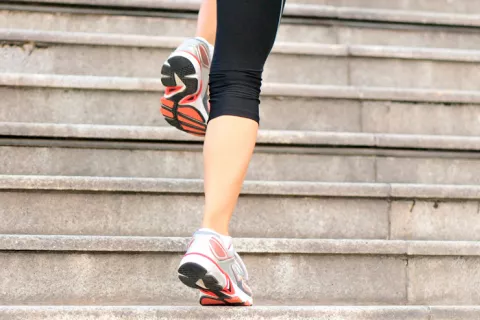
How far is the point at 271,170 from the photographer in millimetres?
3141

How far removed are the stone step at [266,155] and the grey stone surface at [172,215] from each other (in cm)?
24

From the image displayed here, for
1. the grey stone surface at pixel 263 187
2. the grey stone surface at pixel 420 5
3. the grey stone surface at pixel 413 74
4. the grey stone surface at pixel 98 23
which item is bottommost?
the grey stone surface at pixel 263 187

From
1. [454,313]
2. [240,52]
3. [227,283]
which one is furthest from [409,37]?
[227,283]

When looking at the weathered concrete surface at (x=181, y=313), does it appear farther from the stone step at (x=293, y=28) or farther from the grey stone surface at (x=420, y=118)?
the stone step at (x=293, y=28)

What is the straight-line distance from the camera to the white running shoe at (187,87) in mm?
2115

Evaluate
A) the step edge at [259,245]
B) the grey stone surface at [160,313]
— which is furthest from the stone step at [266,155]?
the grey stone surface at [160,313]

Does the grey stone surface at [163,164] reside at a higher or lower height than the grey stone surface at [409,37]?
lower

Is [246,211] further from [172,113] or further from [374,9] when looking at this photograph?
[374,9]

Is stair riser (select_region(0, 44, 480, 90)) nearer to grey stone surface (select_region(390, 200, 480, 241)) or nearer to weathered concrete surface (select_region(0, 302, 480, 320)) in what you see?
grey stone surface (select_region(390, 200, 480, 241))

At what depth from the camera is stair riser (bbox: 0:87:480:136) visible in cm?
326

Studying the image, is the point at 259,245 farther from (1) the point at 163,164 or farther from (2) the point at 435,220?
(2) the point at 435,220

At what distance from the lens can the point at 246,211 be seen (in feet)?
9.43

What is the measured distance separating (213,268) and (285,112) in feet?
4.96

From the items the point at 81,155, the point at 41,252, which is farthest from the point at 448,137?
the point at 41,252
